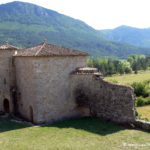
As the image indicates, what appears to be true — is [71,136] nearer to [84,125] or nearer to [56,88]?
[84,125]

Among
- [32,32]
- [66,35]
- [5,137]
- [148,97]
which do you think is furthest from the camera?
[66,35]

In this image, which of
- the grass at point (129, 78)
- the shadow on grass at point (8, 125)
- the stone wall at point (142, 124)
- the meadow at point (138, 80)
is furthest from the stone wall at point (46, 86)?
the grass at point (129, 78)

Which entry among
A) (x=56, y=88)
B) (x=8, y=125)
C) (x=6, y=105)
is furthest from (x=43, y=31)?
(x=8, y=125)

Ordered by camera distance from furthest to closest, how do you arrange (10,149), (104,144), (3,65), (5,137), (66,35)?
(66,35) → (3,65) → (5,137) → (104,144) → (10,149)

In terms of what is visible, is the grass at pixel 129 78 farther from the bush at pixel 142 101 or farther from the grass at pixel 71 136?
the grass at pixel 71 136

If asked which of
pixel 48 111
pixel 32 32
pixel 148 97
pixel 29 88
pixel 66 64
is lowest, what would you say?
pixel 148 97

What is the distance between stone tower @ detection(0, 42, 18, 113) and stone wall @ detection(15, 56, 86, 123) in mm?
630

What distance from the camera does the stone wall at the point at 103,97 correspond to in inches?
591

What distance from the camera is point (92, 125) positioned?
15234 millimetres

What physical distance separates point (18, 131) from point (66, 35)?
160 m

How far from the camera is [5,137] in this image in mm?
12945

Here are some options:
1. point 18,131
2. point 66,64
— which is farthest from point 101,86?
point 18,131

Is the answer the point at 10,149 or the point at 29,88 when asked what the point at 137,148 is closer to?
the point at 10,149

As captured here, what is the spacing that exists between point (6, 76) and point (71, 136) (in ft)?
28.7
